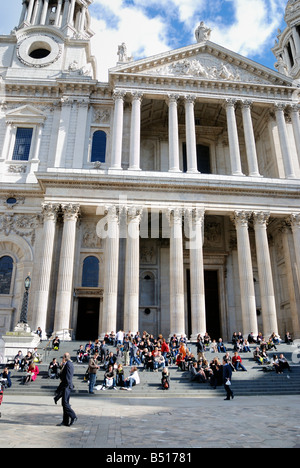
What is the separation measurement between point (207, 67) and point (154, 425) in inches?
1195

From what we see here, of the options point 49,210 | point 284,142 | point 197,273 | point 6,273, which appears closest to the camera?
point 197,273

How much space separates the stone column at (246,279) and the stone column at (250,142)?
4241 mm

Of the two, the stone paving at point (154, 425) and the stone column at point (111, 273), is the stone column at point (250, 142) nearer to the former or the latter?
the stone column at point (111, 273)

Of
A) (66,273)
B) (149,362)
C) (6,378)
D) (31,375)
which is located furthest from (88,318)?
(6,378)

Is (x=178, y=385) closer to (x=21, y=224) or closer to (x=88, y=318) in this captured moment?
(x=88, y=318)

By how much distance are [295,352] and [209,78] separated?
73.5 feet

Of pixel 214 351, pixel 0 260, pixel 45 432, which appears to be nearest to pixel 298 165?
pixel 214 351

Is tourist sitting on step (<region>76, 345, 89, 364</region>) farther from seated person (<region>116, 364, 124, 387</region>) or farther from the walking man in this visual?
the walking man

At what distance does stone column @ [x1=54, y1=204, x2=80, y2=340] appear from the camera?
2295cm

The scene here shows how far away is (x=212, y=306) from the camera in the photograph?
98.9 ft

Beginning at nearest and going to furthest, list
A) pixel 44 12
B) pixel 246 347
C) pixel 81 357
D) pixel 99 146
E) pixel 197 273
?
1. pixel 81 357
2. pixel 246 347
3. pixel 197 273
4. pixel 99 146
5. pixel 44 12

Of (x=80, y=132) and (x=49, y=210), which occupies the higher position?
(x=80, y=132)

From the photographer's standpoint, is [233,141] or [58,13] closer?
[233,141]

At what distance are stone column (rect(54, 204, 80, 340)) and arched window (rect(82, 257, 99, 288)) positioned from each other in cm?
257
